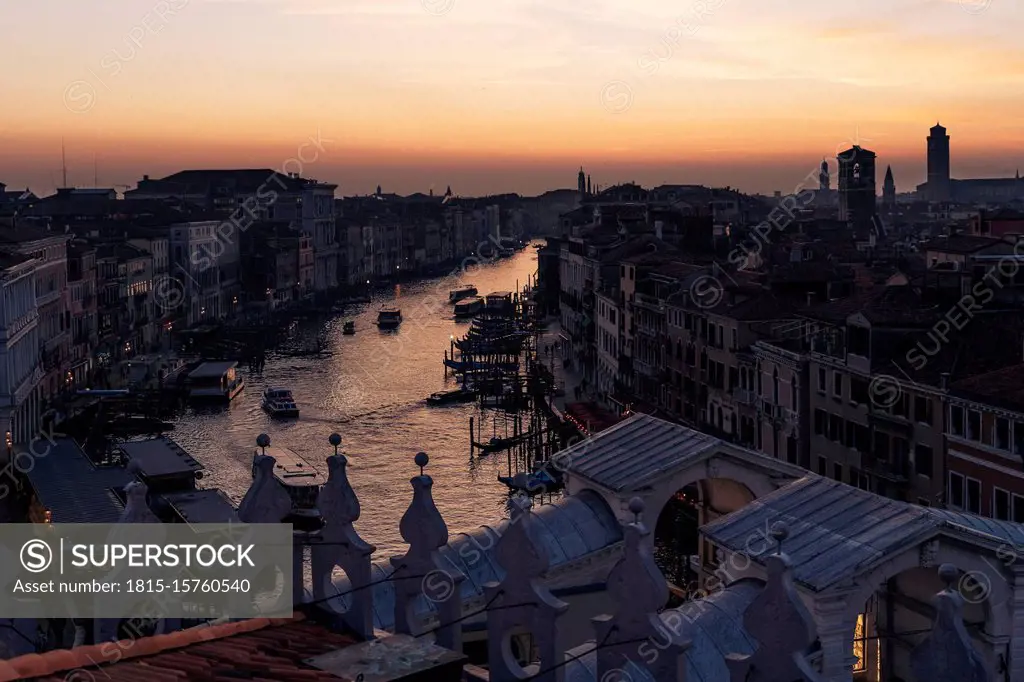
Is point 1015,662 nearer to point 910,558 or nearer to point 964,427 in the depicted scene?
point 910,558

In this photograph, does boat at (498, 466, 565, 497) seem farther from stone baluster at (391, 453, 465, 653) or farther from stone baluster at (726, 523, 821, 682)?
stone baluster at (726, 523, 821, 682)

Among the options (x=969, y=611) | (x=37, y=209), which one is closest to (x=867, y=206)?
(x=37, y=209)

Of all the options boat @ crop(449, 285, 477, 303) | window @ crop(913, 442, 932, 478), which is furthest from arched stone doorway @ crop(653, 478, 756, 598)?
boat @ crop(449, 285, 477, 303)

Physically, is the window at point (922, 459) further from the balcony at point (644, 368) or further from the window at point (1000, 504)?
the balcony at point (644, 368)

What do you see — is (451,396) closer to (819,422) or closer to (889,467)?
(819,422)

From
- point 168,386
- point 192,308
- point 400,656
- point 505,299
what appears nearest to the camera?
point 400,656
